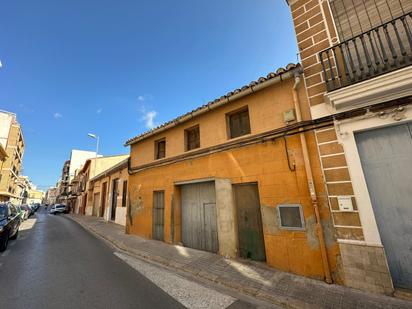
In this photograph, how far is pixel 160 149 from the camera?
9.19 meters

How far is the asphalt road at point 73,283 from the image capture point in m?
3.45

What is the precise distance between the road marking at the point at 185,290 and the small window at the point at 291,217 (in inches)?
83.4

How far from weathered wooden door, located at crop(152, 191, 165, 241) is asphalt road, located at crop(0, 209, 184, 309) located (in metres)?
2.02

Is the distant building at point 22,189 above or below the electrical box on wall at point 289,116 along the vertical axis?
above

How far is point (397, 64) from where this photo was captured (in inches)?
149

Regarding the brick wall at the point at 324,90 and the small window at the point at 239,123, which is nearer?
the brick wall at the point at 324,90

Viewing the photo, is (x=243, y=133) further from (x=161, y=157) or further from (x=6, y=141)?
(x=6, y=141)

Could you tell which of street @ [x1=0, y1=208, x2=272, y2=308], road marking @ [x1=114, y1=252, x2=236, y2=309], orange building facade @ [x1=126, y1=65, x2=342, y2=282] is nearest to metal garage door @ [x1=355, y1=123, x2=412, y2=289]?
orange building facade @ [x1=126, y1=65, x2=342, y2=282]

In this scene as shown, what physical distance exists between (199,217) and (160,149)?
3.93m

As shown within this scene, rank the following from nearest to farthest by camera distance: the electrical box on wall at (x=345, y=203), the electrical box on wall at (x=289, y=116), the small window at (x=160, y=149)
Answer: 1. the electrical box on wall at (x=345, y=203)
2. the electrical box on wall at (x=289, y=116)
3. the small window at (x=160, y=149)

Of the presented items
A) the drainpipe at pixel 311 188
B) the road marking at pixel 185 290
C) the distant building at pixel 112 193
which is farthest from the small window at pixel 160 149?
the drainpipe at pixel 311 188

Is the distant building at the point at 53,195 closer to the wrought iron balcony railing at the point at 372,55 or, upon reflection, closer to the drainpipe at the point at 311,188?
the drainpipe at the point at 311,188

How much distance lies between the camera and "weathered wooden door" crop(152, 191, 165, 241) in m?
8.12

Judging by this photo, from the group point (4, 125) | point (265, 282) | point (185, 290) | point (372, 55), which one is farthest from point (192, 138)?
point (4, 125)
